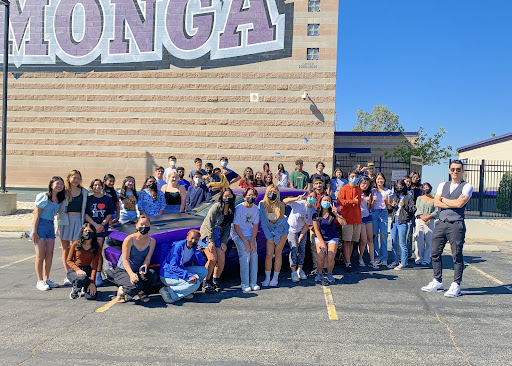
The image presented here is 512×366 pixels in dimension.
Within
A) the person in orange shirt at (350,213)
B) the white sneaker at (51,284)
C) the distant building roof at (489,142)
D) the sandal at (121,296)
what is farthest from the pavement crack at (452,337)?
the distant building roof at (489,142)

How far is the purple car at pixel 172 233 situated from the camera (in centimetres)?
557

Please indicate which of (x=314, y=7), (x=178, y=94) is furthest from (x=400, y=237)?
(x=178, y=94)

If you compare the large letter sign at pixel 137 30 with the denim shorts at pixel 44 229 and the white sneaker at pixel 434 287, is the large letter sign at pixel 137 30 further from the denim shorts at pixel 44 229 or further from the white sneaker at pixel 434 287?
the white sneaker at pixel 434 287

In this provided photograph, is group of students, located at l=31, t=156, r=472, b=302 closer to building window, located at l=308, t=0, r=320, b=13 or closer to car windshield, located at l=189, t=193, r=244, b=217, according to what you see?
car windshield, located at l=189, t=193, r=244, b=217

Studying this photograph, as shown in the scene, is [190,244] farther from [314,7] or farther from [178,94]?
[314,7]

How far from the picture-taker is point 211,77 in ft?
53.9

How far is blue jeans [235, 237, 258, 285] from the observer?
5957 millimetres

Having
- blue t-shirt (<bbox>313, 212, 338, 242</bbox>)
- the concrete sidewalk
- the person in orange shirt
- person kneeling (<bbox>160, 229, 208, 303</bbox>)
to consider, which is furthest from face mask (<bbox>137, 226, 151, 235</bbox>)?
the concrete sidewalk

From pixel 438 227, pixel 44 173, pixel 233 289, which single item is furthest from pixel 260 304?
pixel 44 173

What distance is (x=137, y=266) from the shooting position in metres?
5.28

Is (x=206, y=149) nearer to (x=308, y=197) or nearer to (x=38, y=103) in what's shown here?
(x=38, y=103)

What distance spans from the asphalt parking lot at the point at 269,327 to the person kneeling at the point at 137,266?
0.58ft

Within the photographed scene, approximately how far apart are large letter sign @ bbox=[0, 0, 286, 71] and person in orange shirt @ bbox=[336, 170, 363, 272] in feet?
34.2

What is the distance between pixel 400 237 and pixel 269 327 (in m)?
3.97
